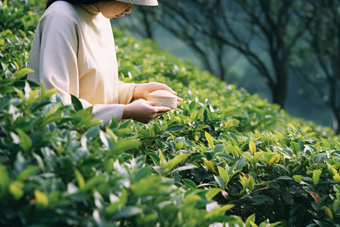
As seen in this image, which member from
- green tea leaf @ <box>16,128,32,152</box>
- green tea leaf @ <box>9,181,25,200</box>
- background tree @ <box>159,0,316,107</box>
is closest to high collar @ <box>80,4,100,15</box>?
green tea leaf @ <box>16,128,32,152</box>

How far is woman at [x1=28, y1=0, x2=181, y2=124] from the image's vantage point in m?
1.62

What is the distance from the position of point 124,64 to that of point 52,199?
2744 mm

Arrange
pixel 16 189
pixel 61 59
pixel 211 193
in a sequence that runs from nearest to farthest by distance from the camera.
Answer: pixel 16 189 < pixel 211 193 < pixel 61 59

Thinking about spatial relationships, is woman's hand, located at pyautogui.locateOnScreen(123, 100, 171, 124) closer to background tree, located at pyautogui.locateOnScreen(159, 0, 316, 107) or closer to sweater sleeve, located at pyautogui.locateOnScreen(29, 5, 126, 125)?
sweater sleeve, located at pyautogui.locateOnScreen(29, 5, 126, 125)

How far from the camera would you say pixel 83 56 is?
5.69 feet

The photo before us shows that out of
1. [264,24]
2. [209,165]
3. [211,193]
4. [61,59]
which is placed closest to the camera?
[211,193]

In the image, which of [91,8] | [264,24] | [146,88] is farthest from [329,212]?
[264,24]

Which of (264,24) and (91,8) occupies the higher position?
(91,8)

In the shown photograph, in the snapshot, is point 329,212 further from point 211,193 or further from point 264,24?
point 264,24

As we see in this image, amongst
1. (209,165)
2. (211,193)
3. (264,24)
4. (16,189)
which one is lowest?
(264,24)

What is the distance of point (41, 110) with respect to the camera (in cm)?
146

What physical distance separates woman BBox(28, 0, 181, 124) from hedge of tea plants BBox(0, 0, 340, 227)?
0.10 meters

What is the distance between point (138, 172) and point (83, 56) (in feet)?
2.54

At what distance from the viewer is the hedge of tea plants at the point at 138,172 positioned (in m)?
1.06
